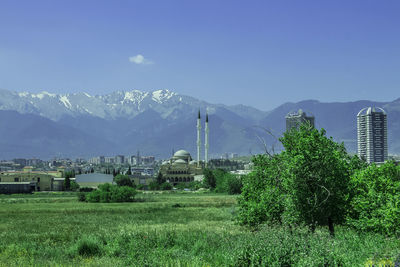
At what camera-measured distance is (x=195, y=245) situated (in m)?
24.4

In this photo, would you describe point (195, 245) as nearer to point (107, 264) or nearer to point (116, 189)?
point (107, 264)

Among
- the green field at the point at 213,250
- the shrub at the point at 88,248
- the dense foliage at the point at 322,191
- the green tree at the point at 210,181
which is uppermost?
the dense foliage at the point at 322,191

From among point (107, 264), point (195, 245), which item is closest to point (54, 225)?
point (195, 245)

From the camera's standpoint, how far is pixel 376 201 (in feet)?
84.1

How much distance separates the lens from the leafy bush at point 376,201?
79.8ft

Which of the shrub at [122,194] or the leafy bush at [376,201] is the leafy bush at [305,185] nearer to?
the leafy bush at [376,201]

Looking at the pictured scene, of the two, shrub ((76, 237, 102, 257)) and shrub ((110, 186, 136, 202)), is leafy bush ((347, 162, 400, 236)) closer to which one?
shrub ((76, 237, 102, 257))

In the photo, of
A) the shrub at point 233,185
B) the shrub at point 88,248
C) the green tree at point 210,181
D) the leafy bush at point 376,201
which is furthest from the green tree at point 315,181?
the green tree at point 210,181

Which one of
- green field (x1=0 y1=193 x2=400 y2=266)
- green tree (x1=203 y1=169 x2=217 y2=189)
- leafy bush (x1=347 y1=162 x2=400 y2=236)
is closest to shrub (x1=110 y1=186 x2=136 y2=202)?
green field (x1=0 y1=193 x2=400 y2=266)

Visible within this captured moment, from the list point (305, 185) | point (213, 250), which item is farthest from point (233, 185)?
point (213, 250)

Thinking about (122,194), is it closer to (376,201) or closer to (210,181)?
(210,181)

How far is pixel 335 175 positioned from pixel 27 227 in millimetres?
27837

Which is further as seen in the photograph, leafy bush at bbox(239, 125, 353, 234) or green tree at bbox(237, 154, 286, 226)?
green tree at bbox(237, 154, 286, 226)

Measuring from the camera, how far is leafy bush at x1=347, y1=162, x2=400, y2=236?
2431 centimetres
